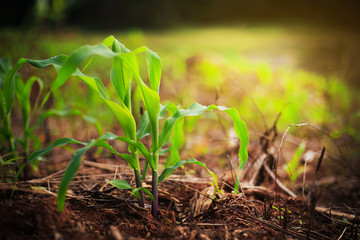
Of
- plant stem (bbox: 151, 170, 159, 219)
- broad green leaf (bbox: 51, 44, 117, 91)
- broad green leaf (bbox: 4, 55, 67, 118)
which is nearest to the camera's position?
broad green leaf (bbox: 51, 44, 117, 91)

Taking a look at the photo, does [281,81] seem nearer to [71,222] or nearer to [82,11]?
[71,222]

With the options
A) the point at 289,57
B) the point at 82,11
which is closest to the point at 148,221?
the point at 289,57

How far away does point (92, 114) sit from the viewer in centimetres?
220

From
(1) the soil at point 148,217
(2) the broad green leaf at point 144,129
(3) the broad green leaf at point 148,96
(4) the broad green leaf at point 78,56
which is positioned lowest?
(1) the soil at point 148,217

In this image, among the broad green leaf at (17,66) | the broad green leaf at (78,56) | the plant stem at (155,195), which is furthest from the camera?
the plant stem at (155,195)

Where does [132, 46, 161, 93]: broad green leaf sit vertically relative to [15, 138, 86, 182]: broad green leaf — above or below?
above

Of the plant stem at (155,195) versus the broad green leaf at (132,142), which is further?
the plant stem at (155,195)

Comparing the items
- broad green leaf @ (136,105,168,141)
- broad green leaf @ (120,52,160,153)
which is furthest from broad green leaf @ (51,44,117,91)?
broad green leaf @ (136,105,168,141)

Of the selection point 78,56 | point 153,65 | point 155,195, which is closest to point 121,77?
point 153,65

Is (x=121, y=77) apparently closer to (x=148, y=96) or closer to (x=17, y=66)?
(x=148, y=96)

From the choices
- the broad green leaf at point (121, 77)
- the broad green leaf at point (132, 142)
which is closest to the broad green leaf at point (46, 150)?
the broad green leaf at point (132, 142)

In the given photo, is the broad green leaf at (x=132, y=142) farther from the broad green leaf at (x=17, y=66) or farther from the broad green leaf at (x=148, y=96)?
the broad green leaf at (x=17, y=66)

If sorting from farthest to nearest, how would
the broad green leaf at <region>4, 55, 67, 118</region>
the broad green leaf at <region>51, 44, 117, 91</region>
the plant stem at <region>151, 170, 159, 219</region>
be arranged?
the plant stem at <region>151, 170, 159, 219</region>
the broad green leaf at <region>4, 55, 67, 118</region>
the broad green leaf at <region>51, 44, 117, 91</region>

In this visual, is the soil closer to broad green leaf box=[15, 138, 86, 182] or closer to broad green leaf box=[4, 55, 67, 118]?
broad green leaf box=[15, 138, 86, 182]
